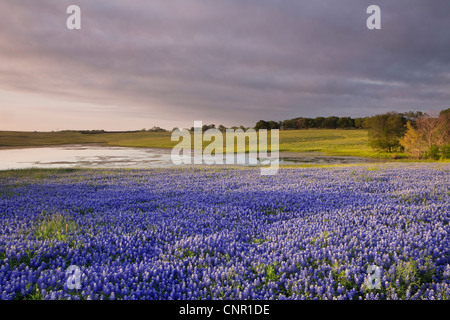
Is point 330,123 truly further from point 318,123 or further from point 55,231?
point 55,231

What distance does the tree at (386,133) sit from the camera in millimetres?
67188

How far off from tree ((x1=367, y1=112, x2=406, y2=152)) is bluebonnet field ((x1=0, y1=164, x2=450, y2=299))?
66682 millimetres

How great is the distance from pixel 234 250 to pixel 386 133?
250 feet

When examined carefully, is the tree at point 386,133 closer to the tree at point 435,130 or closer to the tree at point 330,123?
the tree at point 435,130

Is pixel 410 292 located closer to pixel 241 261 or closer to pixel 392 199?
pixel 241 261

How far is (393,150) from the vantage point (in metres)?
68.9

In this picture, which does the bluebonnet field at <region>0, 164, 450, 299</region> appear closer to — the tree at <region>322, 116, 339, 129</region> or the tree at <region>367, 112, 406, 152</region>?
the tree at <region>367, 112, 406, 152</region>

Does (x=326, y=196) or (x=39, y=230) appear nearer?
(x=39, y=230)

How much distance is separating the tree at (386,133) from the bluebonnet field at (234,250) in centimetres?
6668

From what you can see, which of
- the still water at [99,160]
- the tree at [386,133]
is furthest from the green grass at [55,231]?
the tree at [386,133]

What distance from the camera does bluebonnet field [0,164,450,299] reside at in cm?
386

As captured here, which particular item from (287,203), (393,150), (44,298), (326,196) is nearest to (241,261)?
(44,298)
